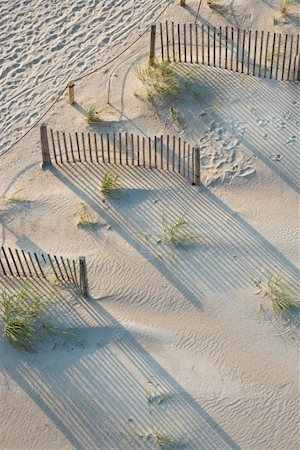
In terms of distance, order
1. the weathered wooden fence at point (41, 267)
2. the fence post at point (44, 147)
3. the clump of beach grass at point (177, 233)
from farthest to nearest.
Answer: the fence post at point (44, 147) < the clump of beach grass at point (177, 233) < the weathered wooden fence at point (41, 267)

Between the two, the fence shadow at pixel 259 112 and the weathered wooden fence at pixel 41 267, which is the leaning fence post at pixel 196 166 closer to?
the fence shadow at pixel 259 112

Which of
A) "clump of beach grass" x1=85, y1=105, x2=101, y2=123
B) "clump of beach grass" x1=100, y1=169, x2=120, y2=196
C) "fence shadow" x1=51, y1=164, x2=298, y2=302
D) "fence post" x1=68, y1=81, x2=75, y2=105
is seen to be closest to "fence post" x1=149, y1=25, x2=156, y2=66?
"clump of beach grass" x1=85, y1=105, x2=101, y2=123

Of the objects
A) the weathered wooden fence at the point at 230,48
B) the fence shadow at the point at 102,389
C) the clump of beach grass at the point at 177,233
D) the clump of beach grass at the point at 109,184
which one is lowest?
the fence shadow at the point at 102,389

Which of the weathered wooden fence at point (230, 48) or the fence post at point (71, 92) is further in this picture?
the weathered wooden fence at point (230, 48)

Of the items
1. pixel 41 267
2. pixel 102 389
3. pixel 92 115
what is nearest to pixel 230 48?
pixel 92 115

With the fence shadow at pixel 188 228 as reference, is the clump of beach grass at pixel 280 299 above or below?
below

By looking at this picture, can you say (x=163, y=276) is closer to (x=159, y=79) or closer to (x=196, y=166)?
(x=196, y=166)

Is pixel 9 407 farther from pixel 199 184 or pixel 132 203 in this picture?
pixel 199 184

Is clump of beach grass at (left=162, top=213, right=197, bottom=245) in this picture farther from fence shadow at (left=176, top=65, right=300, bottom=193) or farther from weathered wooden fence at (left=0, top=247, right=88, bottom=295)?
fence shadow at (left=176, top=65, right=300, bottom=193)

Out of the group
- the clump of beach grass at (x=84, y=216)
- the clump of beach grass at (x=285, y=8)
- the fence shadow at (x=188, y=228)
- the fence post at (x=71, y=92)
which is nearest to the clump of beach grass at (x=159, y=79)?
the fence post at (x=71, y=92)
